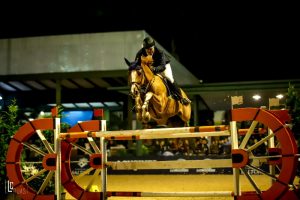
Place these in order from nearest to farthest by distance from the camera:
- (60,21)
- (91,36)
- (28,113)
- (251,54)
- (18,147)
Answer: (18,147) < (91,36) < (60,21) < (28,113) < (251,54)

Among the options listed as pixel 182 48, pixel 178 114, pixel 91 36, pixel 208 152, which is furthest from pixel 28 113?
pixel 178 114

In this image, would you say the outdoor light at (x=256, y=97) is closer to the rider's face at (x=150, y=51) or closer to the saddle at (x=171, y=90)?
the saddle at (x=171, y=90)

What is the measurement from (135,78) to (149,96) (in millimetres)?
343

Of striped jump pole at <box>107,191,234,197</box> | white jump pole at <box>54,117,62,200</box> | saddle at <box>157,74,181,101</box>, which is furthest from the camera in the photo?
saddle at <box>157,74,181,101</box>

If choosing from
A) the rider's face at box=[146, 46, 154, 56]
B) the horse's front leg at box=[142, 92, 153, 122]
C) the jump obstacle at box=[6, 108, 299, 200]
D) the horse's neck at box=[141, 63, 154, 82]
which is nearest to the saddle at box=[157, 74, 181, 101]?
the horse's neck at box=[141, 63, 154, 82]

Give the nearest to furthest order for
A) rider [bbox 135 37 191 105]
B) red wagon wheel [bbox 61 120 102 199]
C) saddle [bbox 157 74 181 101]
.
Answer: red wagon wheel [bbox 61 120 102 199], rider [bbox 135 37 191 105], saddle [bbox 157 74 181 101]

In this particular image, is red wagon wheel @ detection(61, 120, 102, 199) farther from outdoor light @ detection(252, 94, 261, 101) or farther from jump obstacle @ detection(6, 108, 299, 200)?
outdoor light @ detection(252, 94, 261, 101)

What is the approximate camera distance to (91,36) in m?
16.3

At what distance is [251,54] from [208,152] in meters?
20.9

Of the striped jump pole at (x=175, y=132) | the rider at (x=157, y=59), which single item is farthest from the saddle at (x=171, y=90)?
the striped jump pole at (x=175, y=132)

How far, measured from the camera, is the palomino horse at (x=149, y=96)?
5.81m

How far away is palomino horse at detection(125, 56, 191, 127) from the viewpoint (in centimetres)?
581

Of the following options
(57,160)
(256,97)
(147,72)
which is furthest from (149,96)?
(256,97)

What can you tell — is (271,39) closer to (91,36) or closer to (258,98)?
(258,98)
